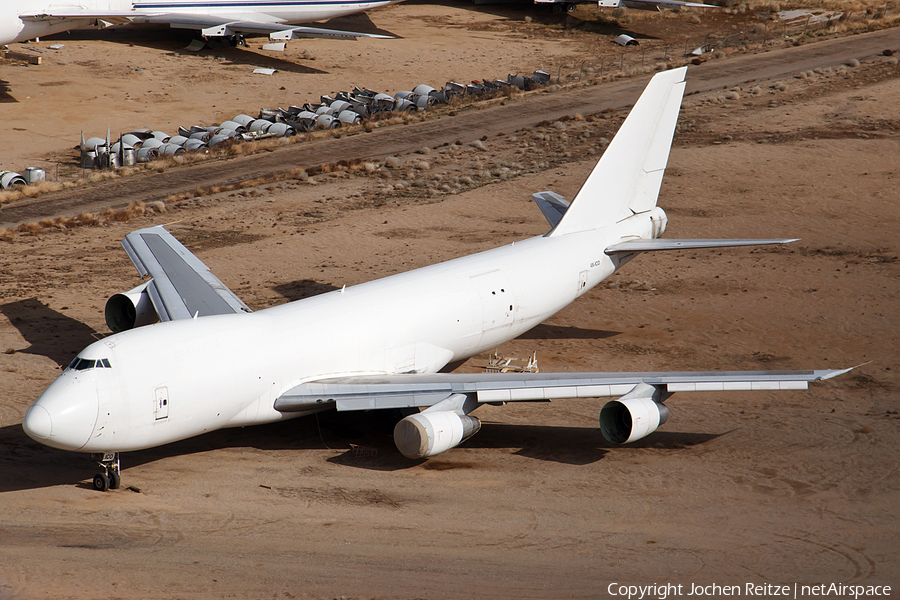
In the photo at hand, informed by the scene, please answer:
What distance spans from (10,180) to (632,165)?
1443 inches

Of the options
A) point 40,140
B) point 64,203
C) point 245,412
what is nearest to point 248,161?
point 64,203

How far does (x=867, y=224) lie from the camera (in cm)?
4706

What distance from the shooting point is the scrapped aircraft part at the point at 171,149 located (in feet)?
194

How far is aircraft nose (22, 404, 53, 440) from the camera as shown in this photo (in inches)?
839

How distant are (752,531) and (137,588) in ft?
47.7

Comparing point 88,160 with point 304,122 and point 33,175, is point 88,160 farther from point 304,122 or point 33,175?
point 304,122

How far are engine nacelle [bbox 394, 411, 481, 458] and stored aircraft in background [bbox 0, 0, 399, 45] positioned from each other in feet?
172

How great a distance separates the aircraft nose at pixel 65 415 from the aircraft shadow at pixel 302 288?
16.3 meters

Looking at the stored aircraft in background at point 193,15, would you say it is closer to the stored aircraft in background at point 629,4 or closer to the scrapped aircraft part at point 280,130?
the scrapped aircraft part at point 280,130

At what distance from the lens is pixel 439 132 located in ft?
210

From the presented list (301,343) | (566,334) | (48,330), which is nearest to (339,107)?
(48,330)

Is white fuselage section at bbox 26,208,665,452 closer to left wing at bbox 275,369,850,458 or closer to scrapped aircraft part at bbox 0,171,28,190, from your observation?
left wing at bbox 275,369,850,458

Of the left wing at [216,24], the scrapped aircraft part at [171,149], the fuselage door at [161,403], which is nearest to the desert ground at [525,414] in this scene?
the fuselage door at [161,403]

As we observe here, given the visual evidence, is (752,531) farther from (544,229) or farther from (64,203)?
(64,203)
